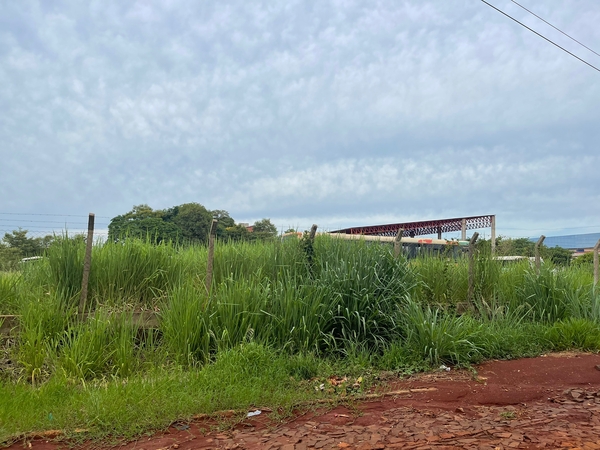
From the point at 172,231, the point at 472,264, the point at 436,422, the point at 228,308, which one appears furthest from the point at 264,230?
the point at 436,422

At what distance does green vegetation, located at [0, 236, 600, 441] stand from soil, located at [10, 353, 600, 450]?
36cm

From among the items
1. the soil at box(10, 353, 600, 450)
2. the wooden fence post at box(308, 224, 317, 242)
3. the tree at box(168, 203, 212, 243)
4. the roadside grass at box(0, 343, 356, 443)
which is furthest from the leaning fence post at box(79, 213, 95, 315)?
the wooden fence post at box(308, 224, 317, 242)

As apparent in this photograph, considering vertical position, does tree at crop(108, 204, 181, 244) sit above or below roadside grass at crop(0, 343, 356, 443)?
above

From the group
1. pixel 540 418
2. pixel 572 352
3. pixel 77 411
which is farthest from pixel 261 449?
pixel 572 352

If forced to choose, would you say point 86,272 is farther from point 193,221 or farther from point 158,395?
point 193,221

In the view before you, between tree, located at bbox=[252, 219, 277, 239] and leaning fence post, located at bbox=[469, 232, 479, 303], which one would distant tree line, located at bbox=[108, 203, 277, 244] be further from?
leaning fence post, located at bbox=[469, 232, 479, 303]

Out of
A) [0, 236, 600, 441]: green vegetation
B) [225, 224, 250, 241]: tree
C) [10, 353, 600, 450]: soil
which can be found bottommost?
[10, 353, 600, 450]: soil

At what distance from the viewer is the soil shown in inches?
132

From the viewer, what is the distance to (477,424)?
147 inches

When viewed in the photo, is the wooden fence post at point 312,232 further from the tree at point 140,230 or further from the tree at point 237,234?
the tree at point 140,230

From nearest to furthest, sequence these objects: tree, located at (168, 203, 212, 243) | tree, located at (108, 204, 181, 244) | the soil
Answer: the soil → tree, located at (108, 204, 181, 244) → tree, located at (168, 203, 212, 243)

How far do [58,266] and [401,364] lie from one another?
188 inches

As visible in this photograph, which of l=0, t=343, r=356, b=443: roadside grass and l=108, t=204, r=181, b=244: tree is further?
l=108, t=204, r=181, b=244: tree

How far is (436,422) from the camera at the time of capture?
3.79m
